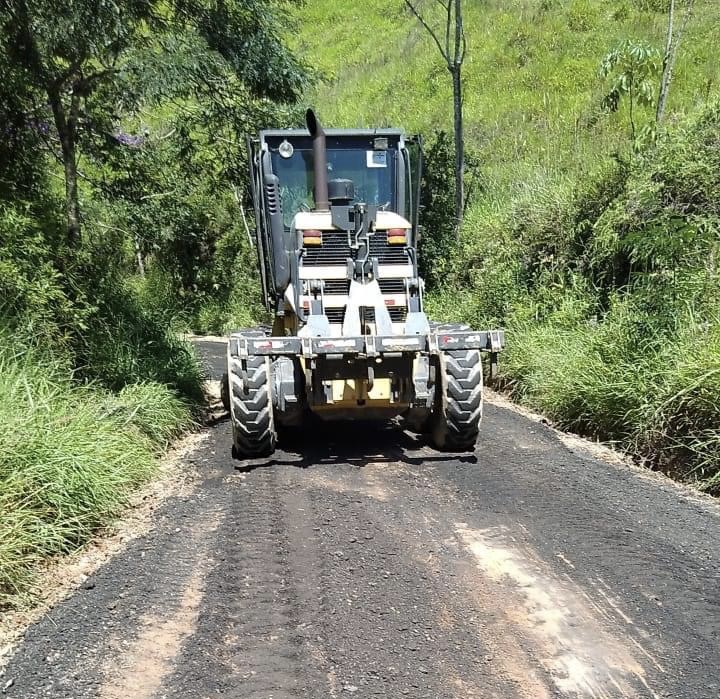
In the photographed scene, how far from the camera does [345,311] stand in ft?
20.8

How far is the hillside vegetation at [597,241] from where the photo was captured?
6152mm

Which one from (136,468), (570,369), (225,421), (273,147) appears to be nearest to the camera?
(136,468)

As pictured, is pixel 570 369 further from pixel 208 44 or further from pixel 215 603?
pixel 208 44

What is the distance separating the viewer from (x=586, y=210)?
10125 millimetres

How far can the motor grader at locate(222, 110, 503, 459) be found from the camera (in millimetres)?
5910

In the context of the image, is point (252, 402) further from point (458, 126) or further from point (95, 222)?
point (458, 126)

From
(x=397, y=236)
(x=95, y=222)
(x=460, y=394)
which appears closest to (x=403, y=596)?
(x=460, y=394)

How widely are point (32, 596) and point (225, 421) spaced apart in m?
4.61

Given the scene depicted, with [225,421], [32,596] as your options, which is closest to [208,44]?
[225,421]

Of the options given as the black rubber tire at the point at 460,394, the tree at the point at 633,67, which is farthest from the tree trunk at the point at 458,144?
the black rubber tire at the point at 460,394

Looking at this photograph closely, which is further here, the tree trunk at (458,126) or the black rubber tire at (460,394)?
the tree trunk at (458,126)

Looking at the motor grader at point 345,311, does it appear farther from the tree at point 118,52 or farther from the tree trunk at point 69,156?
the tree trunk at point 69,156

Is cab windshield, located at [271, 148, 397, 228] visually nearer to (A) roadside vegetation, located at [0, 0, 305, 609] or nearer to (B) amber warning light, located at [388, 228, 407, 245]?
(B) amber warning light, located at [388, 228, 407, 245]

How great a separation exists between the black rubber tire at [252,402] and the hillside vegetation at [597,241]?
120 inches
